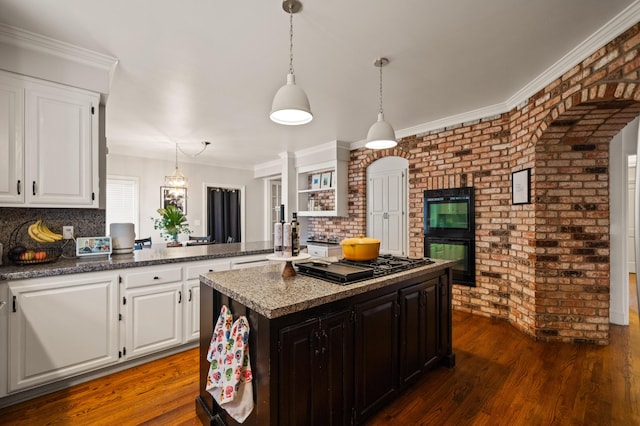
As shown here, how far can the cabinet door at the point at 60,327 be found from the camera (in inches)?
75.1

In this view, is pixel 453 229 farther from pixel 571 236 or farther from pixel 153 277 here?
pixel 153 277

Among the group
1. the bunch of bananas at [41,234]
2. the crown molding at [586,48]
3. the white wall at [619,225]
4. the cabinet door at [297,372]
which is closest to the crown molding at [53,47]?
the bunch of bananas at [41,234]

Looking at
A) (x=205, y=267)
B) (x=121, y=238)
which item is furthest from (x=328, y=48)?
(x=121, y=238)

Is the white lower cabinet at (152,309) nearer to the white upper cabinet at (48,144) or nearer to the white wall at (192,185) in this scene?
the white upper cabinet at (48,144)

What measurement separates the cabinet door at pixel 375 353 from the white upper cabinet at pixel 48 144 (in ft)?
7.84

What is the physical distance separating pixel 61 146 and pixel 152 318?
154 centimetres

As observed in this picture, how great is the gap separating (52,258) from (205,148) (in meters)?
3.57

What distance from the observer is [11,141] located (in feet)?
6.93

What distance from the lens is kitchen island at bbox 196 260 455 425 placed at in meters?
1.32

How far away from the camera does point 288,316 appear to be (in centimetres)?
135

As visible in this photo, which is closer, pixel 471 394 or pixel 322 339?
pixel 322 339

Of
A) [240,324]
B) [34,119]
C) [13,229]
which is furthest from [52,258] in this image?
[240,324]

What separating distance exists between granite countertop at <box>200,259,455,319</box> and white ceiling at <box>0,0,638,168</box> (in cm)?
168

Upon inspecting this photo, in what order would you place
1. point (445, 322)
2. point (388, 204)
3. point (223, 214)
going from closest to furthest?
point (445, 322) < point (388, 204) < point (223, 214)
